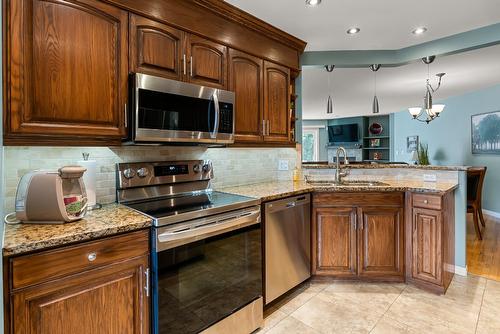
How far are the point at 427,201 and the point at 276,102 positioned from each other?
1.60 m

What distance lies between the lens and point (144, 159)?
6.52ft

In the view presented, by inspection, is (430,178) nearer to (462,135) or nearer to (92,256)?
(92,256)

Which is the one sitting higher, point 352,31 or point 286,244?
point 352,31

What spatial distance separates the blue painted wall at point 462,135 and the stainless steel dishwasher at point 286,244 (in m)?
4.63

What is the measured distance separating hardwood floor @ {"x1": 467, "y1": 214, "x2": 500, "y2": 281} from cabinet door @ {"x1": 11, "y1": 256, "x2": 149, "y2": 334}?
314cm

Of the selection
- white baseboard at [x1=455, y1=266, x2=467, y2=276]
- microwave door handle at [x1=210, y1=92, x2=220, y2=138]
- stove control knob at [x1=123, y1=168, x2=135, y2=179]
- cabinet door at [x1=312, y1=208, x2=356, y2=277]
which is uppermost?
microwave door handle at [x1=210, y1=92, x2=220, y2=138]

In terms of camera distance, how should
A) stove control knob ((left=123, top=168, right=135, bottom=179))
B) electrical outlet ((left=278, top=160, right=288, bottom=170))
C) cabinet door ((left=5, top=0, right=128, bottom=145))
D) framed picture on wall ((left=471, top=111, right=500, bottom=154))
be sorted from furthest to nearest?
framed picture on wall ((left=471, top=111, right=500, bottom=154)), electrical outlet ((left=278, top=160, right=288, bottom=170)), stove control knob ((left=123, top=168, right=135, bottom=179)), cabinet door ((left=5, top=0, right=128, bottom=145))

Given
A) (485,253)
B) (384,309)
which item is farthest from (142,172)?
(485,253)

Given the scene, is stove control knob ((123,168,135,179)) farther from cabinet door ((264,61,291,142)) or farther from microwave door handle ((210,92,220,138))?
cabinet door ((264,61,291,142))

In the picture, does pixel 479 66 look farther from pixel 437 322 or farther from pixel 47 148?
pixel 47 148

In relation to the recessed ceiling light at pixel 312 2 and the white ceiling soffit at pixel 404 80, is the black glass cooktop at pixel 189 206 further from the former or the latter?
the white ceiling soffit at pixel 404 80

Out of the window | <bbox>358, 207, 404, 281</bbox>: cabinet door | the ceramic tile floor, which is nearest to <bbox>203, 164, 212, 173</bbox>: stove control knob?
the ceramic tile floor

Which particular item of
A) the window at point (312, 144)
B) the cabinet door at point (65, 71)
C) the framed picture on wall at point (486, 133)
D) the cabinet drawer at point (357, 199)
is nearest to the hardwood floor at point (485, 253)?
the cabinet drawer at point (357, 199)

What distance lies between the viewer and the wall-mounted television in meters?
9.25
